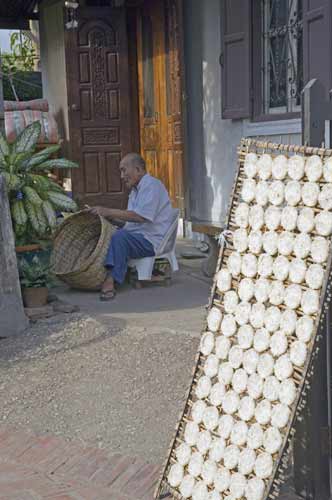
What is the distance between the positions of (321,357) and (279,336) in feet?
1.10

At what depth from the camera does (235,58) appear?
7.51m

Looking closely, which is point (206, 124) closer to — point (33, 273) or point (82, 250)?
point (82, 250)

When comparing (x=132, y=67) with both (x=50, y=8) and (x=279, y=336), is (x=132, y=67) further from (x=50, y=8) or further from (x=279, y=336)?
(x=279, y=336)

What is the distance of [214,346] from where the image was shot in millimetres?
3051

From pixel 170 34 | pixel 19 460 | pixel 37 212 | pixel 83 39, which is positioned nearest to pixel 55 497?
pixel 19 460

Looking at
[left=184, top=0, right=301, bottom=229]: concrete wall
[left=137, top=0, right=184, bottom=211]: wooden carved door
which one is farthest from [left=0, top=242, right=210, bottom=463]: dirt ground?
[left=137, top=0, right=184, bottom=211]: wooden carved door

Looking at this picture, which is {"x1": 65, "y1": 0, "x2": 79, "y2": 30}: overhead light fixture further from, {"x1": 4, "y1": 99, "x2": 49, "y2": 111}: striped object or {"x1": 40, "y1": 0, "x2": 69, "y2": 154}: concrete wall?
{"x1": 4, "y1": 99, "x2": 49, "y2": 111}: striped object

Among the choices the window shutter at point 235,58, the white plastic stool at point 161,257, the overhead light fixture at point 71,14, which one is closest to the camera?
the white plastic stool at point 161,257

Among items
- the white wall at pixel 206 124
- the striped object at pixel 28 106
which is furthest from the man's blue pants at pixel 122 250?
the striped object at pixel 28 106

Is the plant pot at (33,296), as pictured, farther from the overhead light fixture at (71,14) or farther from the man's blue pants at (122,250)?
the overhead light fixture at (71,14)

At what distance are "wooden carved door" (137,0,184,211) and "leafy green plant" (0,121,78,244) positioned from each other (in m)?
2.99

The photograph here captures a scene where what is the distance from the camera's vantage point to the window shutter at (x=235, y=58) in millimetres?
7336

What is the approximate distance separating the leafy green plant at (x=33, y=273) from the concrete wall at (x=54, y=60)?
15.4 feet

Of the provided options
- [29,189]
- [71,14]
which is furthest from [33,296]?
[71,14]
